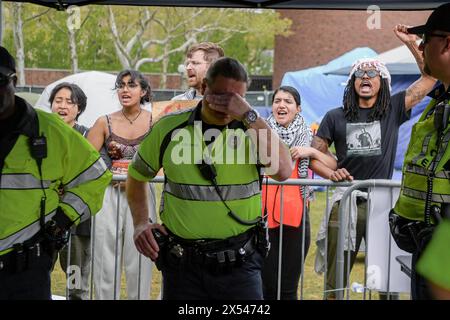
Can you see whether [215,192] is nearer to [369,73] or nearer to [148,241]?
[148,241]

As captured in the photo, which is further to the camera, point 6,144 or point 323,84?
point 323,84

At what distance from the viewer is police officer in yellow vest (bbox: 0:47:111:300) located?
156 inches

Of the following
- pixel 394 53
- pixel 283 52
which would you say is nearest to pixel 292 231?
pixel 394 53

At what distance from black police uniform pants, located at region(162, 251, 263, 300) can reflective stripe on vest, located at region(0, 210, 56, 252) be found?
2.37 feet

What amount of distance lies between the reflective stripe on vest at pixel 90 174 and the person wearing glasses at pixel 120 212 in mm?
1786

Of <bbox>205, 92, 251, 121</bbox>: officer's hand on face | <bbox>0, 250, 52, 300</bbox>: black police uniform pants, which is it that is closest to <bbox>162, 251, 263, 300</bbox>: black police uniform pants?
<bbox>0, 250, 52, 300</bbox>: black police uniform pants

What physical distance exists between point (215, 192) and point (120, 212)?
91.4 inches

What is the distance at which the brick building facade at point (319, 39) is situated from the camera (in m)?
42.1

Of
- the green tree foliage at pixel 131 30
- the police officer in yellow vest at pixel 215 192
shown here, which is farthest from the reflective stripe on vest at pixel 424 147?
the green tree foliage at pixel 131 30

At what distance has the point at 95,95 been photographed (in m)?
17.4

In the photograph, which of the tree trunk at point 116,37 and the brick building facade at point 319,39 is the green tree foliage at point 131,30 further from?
the brick building facade at point 319,39

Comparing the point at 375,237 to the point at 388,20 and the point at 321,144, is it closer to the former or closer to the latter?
the point at 321,144

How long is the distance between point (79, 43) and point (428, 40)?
34.6 meters

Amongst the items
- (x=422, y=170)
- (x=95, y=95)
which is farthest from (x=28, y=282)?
(x=95, y=95)
